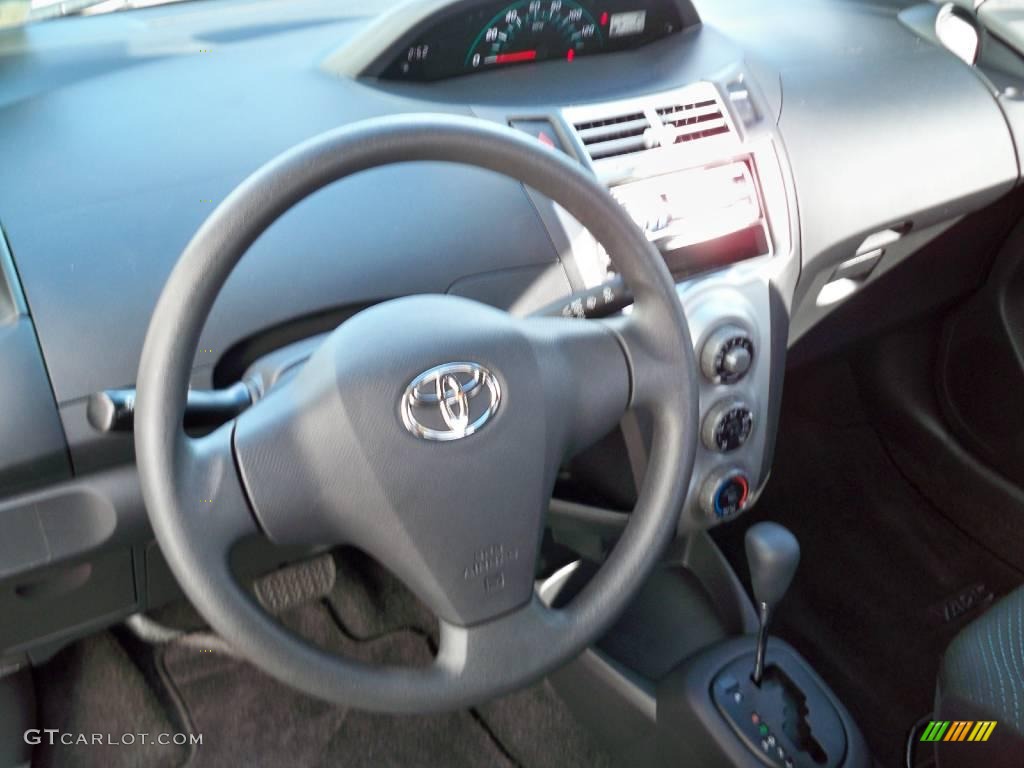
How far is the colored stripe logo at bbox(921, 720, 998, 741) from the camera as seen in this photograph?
1.07 meters

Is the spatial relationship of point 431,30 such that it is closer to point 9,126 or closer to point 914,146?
point 9,126

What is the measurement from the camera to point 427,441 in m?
0.87

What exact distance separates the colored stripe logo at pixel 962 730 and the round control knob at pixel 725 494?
364 millimetres

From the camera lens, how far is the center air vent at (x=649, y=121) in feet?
4.44

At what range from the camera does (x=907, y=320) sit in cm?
195

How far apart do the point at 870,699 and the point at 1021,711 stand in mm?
739

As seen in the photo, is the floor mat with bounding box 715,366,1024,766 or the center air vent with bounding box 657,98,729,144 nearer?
the center air vent with bounding box 657,98,729,144

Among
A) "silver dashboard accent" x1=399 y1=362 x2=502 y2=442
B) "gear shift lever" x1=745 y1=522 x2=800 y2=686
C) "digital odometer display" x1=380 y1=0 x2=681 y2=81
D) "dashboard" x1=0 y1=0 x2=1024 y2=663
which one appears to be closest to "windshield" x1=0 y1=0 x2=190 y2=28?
"dashboard" x1=0 y1=0 x2=1024 y2=663

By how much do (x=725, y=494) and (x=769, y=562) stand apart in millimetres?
132

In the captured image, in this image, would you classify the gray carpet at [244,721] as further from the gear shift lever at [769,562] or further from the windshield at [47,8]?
the windshield at [47,8]

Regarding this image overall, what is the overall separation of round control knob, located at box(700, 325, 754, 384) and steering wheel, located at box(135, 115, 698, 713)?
272mm

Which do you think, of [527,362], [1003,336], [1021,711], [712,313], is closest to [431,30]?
[712,313]

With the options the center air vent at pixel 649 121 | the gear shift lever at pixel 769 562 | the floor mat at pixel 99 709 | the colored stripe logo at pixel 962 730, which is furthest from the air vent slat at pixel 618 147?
the floor mat at pixel 99 709

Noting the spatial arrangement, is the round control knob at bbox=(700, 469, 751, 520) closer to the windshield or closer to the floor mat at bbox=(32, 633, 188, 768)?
the floor mat at bbox=(32, 633, 188, 768)
